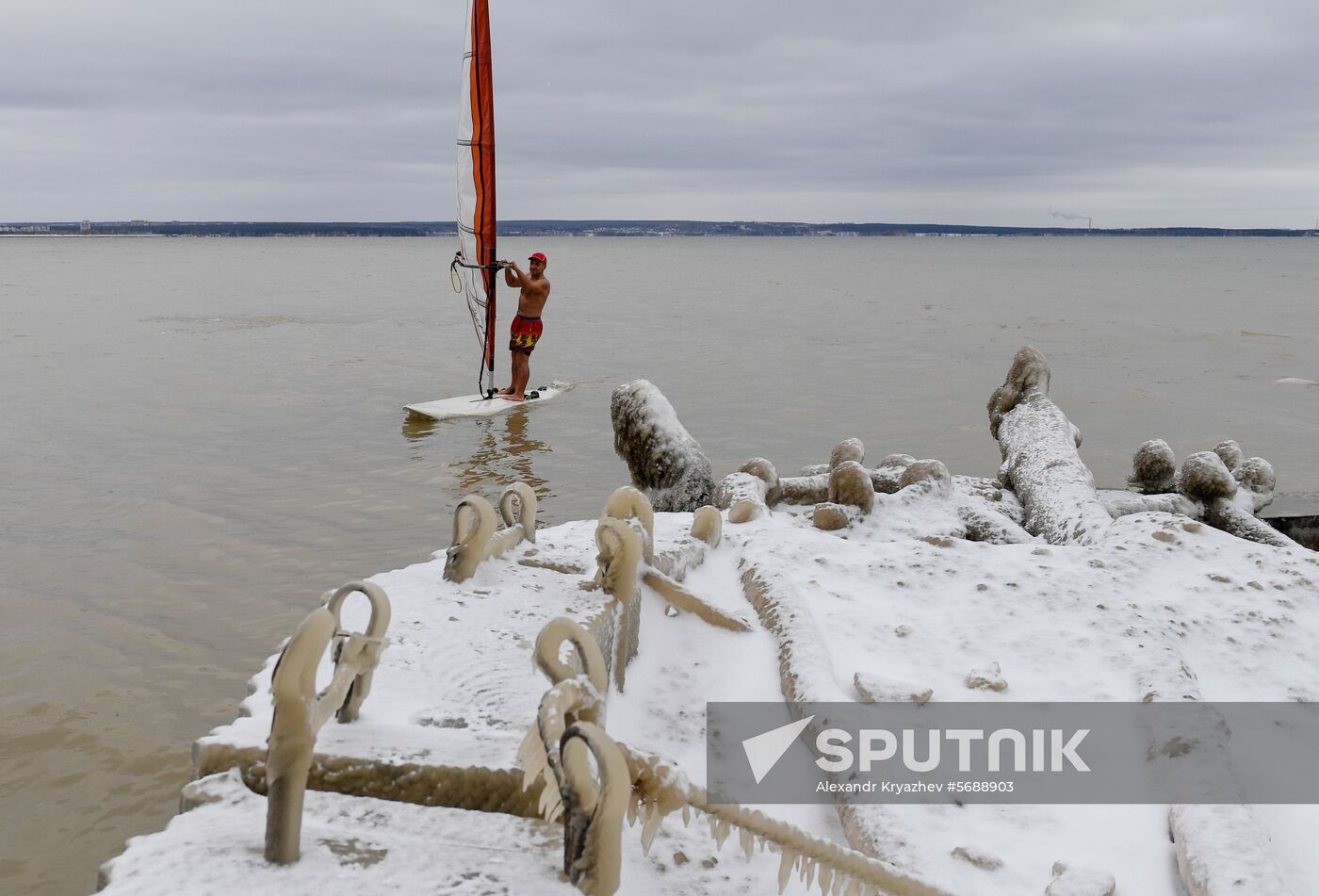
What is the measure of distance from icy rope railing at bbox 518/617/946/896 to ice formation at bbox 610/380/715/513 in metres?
4.06

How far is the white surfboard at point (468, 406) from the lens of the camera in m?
11.5

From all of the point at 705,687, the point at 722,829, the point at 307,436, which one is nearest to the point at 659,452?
the point at 705,687

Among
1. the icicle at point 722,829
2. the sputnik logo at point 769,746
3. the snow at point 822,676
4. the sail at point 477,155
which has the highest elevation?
the sail at point 477,155

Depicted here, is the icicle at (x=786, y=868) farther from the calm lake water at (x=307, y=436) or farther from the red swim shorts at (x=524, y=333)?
the red swim shorts at (x=524, y=333)

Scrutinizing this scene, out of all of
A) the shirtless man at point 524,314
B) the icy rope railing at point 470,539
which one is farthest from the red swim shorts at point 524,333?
the icy rope railing at point 470,539

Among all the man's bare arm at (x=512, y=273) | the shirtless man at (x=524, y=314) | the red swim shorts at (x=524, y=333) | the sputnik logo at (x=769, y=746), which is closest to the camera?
the sputnik logo at (x=769, y=746)

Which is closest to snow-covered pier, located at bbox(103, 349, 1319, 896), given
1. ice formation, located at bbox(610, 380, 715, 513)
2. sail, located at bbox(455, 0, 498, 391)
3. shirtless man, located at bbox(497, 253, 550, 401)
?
ice formation, located at bbox(610, 380, 715, 513)

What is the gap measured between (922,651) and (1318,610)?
1.62 m

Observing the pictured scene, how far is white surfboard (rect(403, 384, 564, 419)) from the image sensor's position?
11.5m

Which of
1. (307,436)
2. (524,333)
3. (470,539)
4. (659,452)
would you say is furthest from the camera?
(524,333)

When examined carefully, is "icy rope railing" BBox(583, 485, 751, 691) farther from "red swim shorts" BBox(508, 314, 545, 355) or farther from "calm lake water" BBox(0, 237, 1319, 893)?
"red swim shorts" BBox(508, 314, 545, 355)

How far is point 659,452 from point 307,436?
5.85 metres

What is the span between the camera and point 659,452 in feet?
19.6

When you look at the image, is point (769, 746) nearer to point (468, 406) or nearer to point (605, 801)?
point (605, 801)
